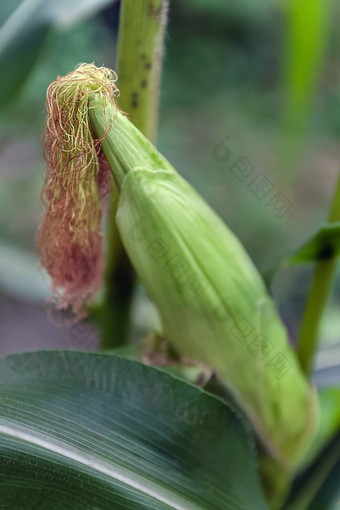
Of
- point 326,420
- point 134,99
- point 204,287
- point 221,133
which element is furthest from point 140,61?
point 221,133

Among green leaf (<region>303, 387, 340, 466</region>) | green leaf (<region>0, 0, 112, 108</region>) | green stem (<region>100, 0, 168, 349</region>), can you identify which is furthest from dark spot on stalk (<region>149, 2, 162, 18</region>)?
green leaf (<region>303, 387, 340, 466</region>)

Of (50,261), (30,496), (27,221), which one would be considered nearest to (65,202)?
(50,261)

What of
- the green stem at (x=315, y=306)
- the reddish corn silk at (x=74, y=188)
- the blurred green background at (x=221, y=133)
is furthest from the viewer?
the blurred green background at (x=221, y=133)

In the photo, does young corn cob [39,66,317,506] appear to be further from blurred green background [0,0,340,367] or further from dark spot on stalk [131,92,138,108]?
blurred green background [0,0,340,367]

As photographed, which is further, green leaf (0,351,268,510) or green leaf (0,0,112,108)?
green leaf (0,0,112,108)

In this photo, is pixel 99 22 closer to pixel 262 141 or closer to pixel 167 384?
pixel 262 141

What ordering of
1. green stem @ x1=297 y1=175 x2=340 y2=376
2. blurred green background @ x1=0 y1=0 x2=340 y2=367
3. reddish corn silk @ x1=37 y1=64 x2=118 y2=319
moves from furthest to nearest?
1. blurred green background @ x1=0 y1=0 x2=340 y2=367
2. green stem @ x1=297 y1=175 x2=340 y2=376
3. reddish corn silk @ x1=37 y1=64 x2=118 y2=319

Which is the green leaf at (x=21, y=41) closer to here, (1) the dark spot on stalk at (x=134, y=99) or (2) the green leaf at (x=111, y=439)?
(1) the dark spot on stalk at (x=134, y=99)

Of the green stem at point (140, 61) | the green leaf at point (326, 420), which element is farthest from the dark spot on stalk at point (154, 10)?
the green leaf at point (326, 420)
